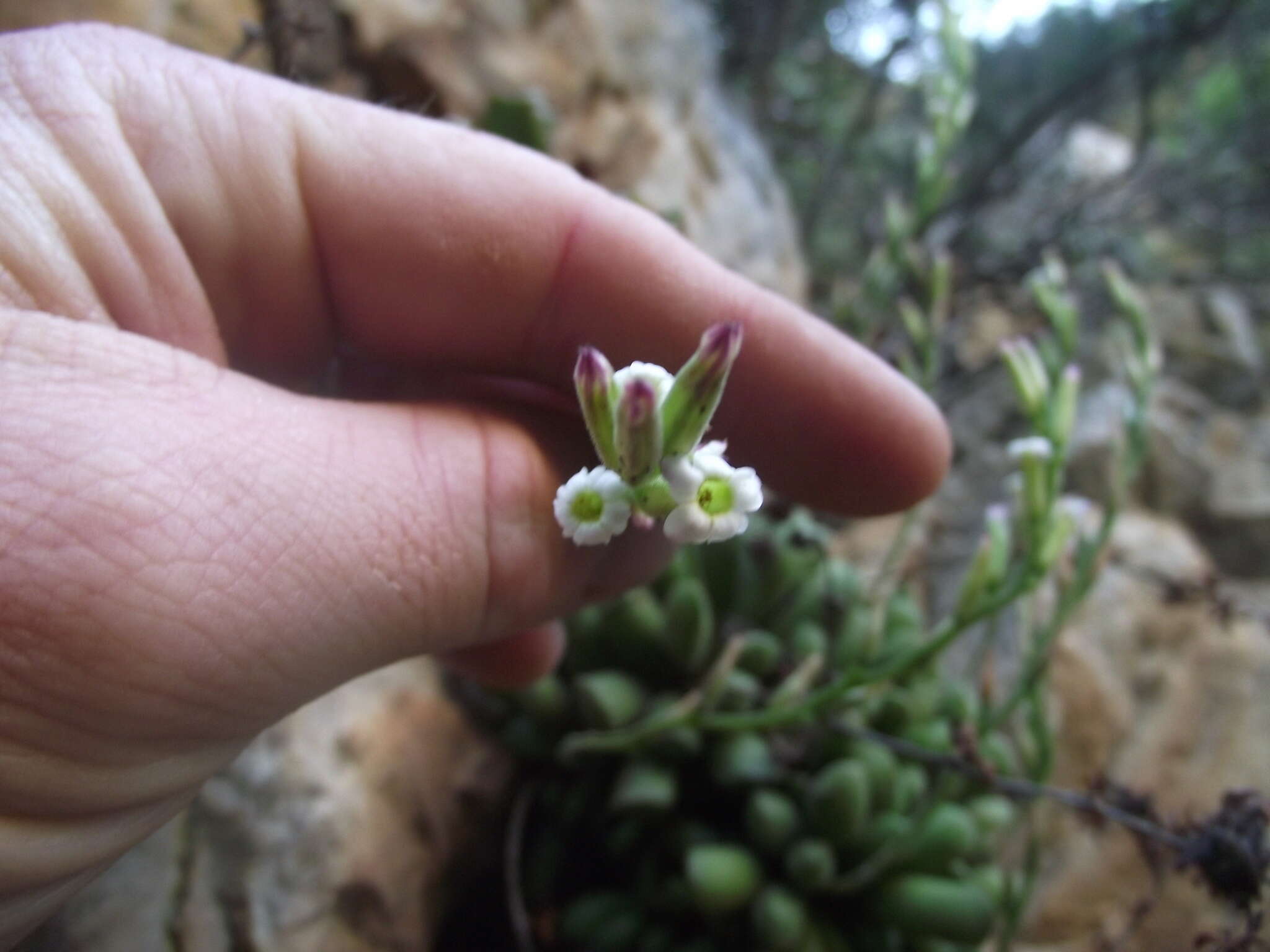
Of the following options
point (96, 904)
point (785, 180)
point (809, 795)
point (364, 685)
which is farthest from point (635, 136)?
point (96, 904)

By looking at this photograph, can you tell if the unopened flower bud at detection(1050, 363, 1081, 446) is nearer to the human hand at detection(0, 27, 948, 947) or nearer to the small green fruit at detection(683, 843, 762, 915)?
the human hand at detection(0, 27, 948, 947)

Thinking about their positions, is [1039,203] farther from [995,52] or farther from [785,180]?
[785,180]

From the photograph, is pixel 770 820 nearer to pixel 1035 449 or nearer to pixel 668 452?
pixel 1035 449

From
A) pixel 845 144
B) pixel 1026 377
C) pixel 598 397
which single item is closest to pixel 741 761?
pixel 1026 377

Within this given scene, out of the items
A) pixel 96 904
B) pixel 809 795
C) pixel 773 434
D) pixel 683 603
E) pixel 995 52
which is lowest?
pixel 96 904

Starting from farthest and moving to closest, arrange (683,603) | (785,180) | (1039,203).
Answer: (785,180) → (1039,203) → (683,603)

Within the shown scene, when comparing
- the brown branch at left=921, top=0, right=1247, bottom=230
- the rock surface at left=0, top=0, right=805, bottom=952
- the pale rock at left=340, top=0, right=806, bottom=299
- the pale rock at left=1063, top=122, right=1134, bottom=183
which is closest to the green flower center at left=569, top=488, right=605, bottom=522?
the rock surface at left=0, top=0, right=805, bottom=952

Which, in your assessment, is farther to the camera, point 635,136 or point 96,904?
point 635,136

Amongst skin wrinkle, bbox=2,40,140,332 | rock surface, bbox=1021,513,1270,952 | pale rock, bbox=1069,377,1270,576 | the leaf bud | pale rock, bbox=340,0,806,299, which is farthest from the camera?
pale rock, bbox=1069,377,1270,576
